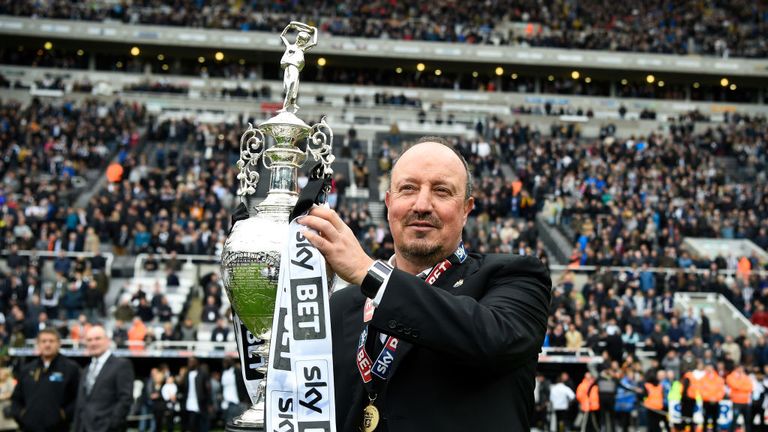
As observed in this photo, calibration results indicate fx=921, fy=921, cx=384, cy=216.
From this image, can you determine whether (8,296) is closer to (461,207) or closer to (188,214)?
(188,214)

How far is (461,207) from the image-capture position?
2566 millimetres

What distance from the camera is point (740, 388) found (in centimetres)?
1541

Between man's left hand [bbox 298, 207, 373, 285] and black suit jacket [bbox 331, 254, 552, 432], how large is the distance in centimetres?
9

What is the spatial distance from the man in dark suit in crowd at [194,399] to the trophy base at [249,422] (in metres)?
10.9

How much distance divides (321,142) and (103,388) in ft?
14.4

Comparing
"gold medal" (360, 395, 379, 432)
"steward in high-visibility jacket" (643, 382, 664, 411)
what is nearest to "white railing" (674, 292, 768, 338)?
"steward in high-visibility jacket" (643, 382, 664, 411)

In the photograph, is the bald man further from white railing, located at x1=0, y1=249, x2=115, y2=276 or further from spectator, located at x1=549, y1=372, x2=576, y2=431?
white railing, located at x1=0, y1=249, x2=115, y2=276

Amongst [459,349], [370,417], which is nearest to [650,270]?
[370,417]

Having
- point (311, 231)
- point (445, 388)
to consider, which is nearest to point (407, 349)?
point (445, 388)

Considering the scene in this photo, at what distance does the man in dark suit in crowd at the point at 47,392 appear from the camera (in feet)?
23.2

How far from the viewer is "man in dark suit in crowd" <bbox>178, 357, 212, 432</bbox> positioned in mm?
13805

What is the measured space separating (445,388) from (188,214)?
2213 centimetres

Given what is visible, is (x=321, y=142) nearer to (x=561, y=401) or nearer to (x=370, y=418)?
(x=370, y=418)

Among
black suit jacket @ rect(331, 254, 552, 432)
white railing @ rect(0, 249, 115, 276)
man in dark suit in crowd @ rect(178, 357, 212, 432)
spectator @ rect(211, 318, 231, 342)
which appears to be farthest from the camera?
white railing @ rect(0, 249, 115, 276)
